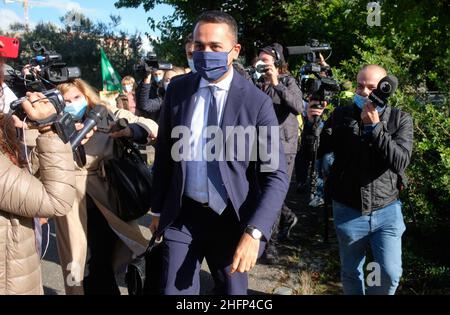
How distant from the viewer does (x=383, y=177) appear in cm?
292

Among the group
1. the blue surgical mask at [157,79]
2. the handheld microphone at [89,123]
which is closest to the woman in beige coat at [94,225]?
the handheld microphone at [89,123]

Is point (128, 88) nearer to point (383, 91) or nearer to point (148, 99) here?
point (148, 99)

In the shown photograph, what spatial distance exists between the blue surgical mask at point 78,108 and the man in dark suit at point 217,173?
0.86 meters

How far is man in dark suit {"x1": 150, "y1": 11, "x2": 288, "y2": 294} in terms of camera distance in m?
2.33

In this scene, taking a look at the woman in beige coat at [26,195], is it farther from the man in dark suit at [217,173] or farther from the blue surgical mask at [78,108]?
the blue surgical mask at [78,108]

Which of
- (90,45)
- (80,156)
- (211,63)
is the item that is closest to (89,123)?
(80,156)

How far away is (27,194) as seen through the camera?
198 cm

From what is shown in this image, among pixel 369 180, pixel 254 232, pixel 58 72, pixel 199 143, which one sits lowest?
pixel 254 232

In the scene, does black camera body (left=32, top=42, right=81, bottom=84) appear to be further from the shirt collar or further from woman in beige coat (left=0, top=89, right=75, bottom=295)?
the shirt collar

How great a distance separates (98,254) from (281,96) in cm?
204

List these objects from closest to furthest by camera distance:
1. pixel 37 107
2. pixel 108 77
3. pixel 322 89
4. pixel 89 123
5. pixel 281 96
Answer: pixel 37 107 < pixel 89 123 < pixel 322 89 < pixel 281 96 < pixel 108 77

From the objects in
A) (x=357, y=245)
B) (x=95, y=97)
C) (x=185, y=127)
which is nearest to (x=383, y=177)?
(x=357, y=245)

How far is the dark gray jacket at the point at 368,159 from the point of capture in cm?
278

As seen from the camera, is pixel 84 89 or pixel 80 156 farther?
pixel 84 89
